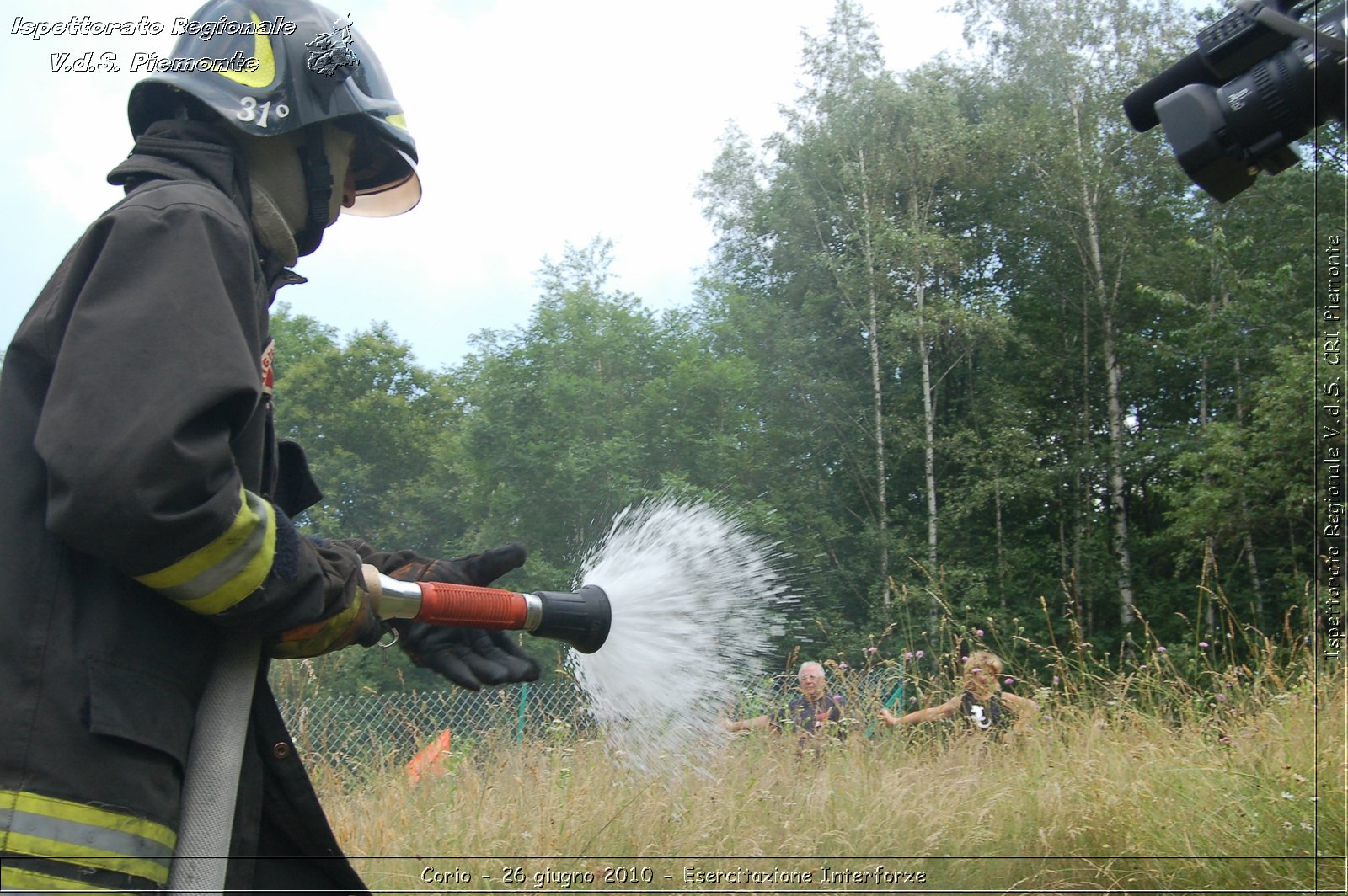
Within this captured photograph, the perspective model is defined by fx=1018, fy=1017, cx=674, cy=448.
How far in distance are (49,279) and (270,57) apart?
700 mm

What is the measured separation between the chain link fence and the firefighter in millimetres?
3282

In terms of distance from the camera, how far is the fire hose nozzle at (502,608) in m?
2.01

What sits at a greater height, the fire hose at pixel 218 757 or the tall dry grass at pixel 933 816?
the fire hose at pixel 218 757

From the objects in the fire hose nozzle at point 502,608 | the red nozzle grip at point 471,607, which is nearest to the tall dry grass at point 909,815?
the fire hose nozzle at point 502,608

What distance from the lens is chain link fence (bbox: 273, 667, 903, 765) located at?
18.6ft

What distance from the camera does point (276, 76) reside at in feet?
6.73

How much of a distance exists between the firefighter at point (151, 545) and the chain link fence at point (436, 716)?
328 centimetres

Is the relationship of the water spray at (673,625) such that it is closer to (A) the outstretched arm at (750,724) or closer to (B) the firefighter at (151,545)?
(B) the firefighter at (151,545)

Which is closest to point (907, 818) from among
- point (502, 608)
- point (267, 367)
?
point (502, 608)

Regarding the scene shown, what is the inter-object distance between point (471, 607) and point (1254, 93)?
170 cm

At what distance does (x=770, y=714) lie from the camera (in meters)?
5.74

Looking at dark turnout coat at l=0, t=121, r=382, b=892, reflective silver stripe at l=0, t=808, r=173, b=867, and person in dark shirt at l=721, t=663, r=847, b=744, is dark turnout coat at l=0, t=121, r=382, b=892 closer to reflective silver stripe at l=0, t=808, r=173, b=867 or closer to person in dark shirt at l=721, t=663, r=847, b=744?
reflective silver stripe at l=0, t=808, r=173, b=867

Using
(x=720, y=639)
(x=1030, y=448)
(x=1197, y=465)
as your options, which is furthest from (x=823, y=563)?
(x=720, y=639)

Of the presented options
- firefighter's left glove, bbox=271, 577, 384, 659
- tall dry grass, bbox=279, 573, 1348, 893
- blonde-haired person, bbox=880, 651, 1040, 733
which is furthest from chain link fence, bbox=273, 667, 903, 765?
firefighter's left glove, bbox=271, 577, 384, 659
